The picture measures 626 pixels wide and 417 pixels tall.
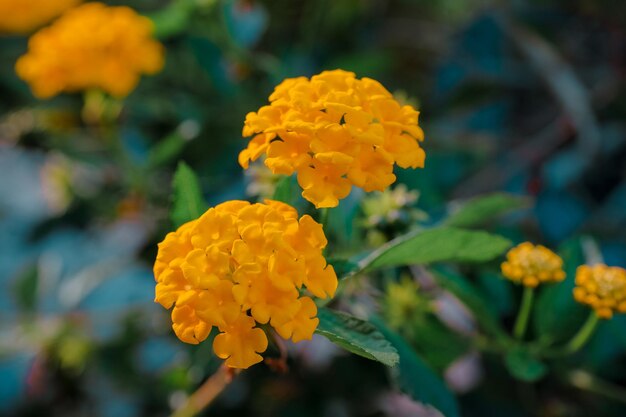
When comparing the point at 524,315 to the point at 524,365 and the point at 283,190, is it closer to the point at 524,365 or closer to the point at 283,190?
the point at 524,365

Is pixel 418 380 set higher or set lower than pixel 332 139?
lower

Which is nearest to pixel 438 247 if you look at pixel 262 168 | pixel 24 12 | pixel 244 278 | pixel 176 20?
pixel 244 278

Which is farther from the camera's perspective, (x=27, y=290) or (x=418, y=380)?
(x=27, y=290)

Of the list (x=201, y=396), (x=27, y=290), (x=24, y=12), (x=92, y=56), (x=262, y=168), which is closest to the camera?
(x=262, y=168)

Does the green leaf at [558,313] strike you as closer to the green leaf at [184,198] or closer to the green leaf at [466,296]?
the green leaf at [466,296]

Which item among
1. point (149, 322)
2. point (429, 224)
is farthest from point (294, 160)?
point (149, 322)

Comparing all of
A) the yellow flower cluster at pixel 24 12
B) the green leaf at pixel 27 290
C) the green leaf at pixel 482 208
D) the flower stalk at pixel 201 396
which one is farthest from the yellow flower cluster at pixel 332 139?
the yellow flower cluster at pixel 24 12

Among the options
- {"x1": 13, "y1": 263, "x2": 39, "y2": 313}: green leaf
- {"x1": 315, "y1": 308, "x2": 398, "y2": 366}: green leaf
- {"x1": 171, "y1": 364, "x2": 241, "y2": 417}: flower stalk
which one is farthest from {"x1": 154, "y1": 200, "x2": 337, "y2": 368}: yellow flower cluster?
{"x1": 13, "y1": 263, "x2": 39, "y2": 313}: green leaf
